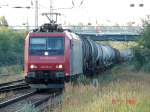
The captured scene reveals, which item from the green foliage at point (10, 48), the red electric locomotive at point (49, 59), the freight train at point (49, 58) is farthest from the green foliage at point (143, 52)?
the green foliage at point (10, 48)

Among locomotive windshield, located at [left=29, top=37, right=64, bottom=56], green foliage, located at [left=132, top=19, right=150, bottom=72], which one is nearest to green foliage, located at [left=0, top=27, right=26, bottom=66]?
green foliage, located at [left=132, top=19, right=150, bottom=72]

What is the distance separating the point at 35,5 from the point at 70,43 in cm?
2676

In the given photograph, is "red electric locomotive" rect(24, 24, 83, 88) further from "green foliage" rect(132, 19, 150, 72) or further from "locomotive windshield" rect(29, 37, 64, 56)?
"green foliage" rect(132, 19, 150, 72)

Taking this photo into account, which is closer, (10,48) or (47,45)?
(47,45)

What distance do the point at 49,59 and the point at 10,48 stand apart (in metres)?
44.4

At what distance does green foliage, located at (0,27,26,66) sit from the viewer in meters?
66.1

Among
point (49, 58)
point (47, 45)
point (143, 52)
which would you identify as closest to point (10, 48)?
point (143, 52)

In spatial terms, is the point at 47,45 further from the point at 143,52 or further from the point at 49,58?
the point at 143,52

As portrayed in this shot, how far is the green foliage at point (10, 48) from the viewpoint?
66.1m

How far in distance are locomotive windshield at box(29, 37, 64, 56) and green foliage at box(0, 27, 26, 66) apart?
39671 millimetres

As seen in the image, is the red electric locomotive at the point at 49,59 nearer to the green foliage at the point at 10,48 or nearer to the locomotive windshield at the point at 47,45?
the locomotive windshield at the point at 47,45

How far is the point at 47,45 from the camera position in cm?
2488

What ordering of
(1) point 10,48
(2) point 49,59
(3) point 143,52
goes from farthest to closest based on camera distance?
(1) point 10,48, (3) point 143,52, (2) point 49,59

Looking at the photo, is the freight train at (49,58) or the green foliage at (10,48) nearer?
the freight train at (49,58)
